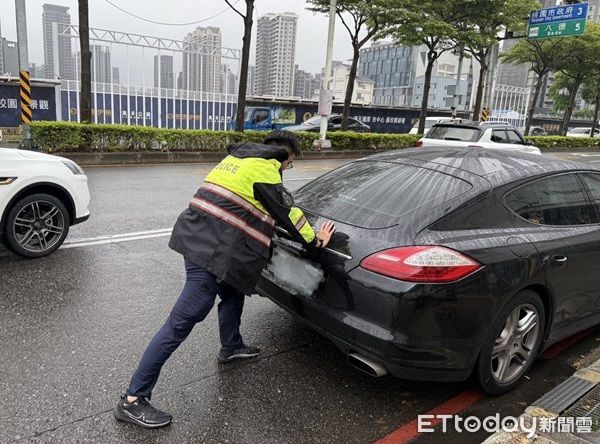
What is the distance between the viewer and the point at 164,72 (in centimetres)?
2397

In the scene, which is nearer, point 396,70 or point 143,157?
point 143,157

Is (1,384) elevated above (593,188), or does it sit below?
below

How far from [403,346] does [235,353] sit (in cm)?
119

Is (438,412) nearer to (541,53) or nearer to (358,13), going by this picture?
(358,13)

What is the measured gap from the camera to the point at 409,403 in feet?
10.2

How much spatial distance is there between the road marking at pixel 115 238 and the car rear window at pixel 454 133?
8417 millimetres

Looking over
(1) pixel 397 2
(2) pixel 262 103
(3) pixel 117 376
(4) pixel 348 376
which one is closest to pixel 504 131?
(1) pixel 397 2

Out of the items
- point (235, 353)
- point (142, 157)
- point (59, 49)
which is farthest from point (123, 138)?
point (59, 49)

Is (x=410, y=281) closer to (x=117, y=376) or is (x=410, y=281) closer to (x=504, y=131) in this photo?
(x=117, y=376)

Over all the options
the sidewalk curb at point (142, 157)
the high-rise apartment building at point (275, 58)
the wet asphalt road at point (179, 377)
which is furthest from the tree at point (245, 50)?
the high-rise apartment building at point (275, 58)

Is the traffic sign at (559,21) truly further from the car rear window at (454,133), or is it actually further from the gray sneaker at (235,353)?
the gray sneaker at (235,353)

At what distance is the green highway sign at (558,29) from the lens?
67.1 feet

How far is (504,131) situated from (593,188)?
1004 centimetres

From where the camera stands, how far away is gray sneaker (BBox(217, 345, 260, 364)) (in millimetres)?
3342
